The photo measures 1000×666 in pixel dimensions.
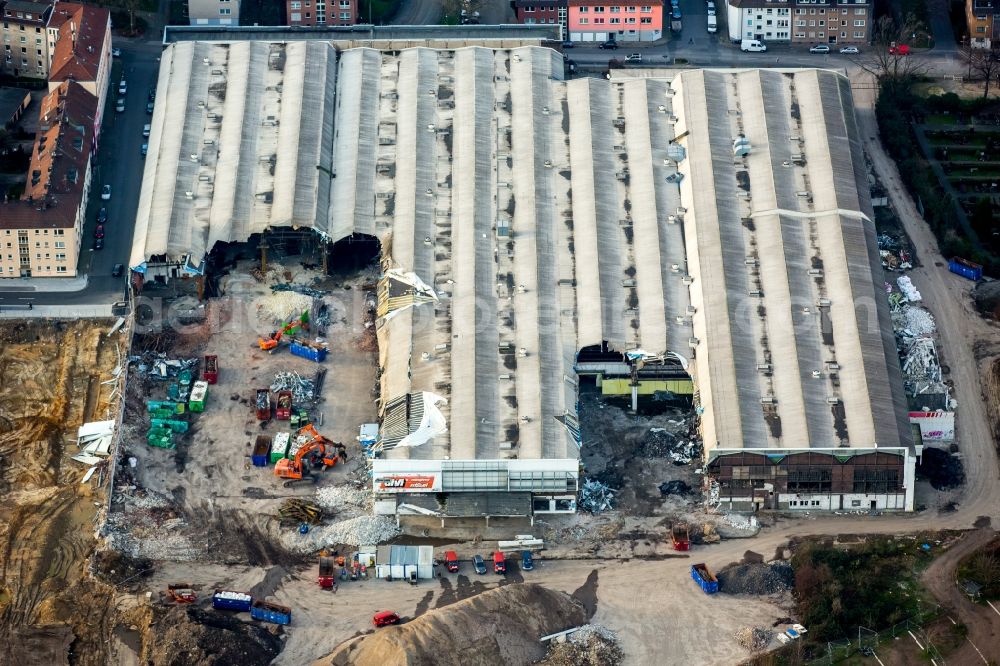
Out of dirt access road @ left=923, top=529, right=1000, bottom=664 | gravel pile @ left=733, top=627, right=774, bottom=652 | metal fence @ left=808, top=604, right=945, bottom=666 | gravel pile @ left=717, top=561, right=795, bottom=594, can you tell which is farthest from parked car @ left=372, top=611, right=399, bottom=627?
dirt access road @ left=923, top=529, right=1000, bottom=664

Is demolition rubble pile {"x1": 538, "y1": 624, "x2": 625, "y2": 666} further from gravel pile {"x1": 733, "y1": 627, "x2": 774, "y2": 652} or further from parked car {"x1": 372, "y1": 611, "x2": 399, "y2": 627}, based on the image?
parked car {"x1": 372, "y1": 611, "x2": 399, "y2": 627}

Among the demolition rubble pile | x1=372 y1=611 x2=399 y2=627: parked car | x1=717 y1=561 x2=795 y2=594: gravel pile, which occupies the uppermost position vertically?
x1=717 y1=561 x2=795 y2=594: gravel pile

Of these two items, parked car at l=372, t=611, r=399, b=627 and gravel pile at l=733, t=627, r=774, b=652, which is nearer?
gravel pile at l=733, t=627, r=774, b=652

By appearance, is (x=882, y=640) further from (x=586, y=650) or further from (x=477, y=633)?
(x=477, y=633)

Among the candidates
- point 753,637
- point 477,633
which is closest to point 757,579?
point 753,637

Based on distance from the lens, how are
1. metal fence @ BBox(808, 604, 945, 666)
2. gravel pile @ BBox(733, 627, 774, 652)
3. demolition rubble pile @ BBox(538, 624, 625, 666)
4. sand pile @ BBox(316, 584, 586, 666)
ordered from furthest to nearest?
gravel pile @ BBox(733, 627, 774, 652)
metal fence @ BBox(808, 604, 945, 666)
demolition rubble pile @ BBox(538, 624, 625, 666)
sand pile @ BBox(316, 584, 586, 666)
